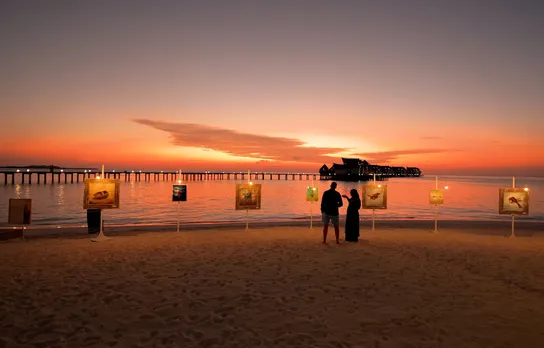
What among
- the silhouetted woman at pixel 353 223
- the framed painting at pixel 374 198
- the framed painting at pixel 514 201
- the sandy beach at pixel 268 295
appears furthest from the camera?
the framed painting at pixel 374 198

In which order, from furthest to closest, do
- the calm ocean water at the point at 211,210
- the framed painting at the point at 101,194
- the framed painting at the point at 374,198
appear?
the calm ocean water at the point at 211,210 < the framed painting at the point at 374,198 < the framed painting at the point at 101,194

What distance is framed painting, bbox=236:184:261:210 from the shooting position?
16594 mm

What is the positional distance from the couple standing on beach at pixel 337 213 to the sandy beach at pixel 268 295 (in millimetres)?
714

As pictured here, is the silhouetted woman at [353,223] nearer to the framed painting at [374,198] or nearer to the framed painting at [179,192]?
the framed painting at [374,198]

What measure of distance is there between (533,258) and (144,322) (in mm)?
10229

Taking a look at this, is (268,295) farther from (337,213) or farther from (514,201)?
(514,201)

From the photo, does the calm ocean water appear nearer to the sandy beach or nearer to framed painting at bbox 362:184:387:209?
framed painting at bbox 362:184:387:209

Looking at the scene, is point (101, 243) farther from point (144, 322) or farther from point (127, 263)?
point (144, 322)

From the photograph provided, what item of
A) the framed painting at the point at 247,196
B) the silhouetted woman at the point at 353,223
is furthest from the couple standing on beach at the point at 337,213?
the framed painting at the point at 247,196

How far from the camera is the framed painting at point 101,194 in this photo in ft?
45.4

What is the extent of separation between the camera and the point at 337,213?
1325cm

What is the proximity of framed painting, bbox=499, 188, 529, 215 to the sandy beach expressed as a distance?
354 centimetres

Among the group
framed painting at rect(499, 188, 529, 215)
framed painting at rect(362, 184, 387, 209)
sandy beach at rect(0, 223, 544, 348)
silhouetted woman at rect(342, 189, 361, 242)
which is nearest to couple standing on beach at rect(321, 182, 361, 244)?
silhouetted woman at rect(342, 189, 361, 242)

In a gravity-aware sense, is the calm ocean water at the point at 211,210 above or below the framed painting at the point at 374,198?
below
